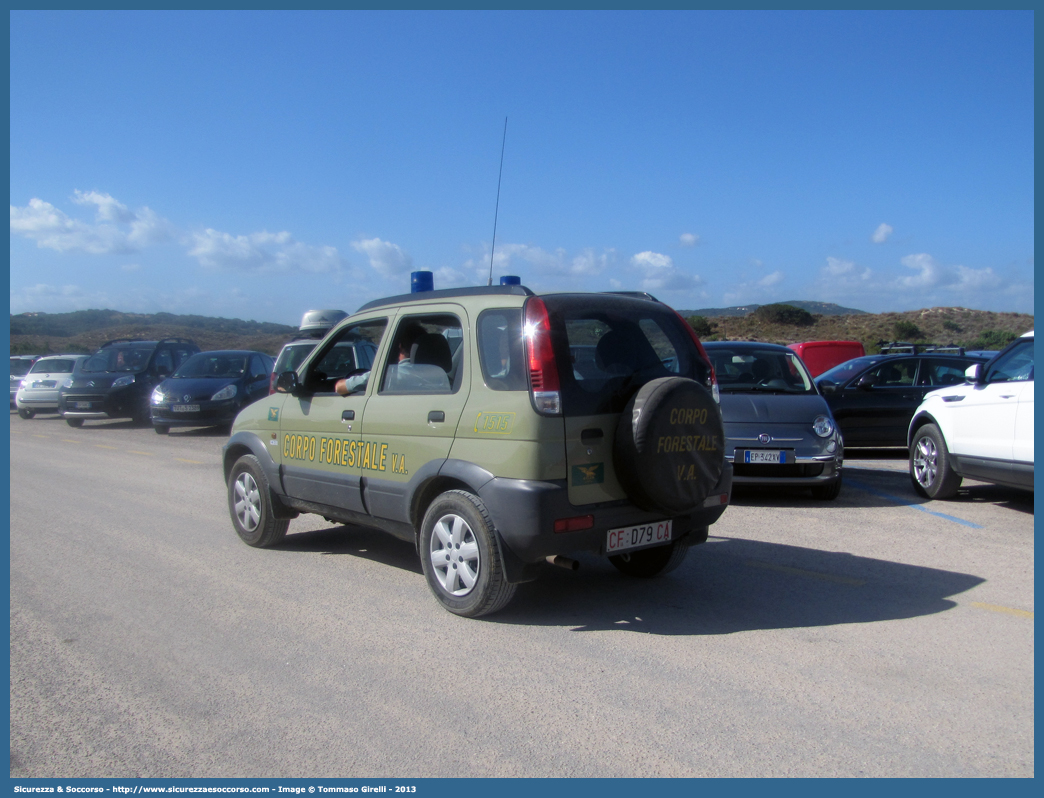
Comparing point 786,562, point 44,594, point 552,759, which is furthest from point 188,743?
Result: point 786,562

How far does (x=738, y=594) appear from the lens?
5.13 metres

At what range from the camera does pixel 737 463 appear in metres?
8.07

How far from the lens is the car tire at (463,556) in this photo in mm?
4441

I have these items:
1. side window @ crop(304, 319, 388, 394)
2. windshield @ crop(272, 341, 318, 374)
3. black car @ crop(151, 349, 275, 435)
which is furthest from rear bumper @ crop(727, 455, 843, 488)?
black car @ crop(151, 349, 275, 435)

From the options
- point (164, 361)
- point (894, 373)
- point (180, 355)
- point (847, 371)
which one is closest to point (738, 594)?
point (894, 373)

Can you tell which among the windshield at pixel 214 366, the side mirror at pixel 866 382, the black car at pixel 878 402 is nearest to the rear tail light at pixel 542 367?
the black car at pixel 878 402

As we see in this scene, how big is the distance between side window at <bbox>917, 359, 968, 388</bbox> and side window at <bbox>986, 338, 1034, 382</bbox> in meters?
4.60

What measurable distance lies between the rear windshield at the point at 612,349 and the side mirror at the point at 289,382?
2420 millimetres

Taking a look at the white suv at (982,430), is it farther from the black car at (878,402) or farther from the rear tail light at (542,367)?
the rear tail light at (542,367)

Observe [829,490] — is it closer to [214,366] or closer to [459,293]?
[459,293]

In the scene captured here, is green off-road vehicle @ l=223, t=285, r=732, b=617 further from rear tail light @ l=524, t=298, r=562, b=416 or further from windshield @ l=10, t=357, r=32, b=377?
windshield @ l=10, t=357, r=32, b=377

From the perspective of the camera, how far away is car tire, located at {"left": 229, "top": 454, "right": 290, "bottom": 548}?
20.8ft

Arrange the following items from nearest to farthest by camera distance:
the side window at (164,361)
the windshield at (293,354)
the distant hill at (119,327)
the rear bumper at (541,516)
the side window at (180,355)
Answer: the rear bumper at (541,516), the windshield at (293,354), the side window at (164,361), the side window at (180,355), the distant hill at (119,327)
